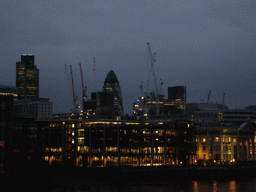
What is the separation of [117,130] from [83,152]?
1025cm

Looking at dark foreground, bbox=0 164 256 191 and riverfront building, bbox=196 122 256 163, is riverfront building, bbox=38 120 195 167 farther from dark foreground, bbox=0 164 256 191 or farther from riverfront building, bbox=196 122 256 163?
riverfront building, bbox=196 122 256 163

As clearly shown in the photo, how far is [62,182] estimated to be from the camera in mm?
81938

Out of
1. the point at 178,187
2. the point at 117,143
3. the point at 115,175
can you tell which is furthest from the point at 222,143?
the point at 178,187

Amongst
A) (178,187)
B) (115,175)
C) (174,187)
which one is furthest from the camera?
(115,175)

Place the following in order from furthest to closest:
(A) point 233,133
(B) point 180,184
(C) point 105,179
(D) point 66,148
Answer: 1. (A) point 233,133
2. (D) point 66,148
3. (C) point 105,179
4. (B) point 180,184

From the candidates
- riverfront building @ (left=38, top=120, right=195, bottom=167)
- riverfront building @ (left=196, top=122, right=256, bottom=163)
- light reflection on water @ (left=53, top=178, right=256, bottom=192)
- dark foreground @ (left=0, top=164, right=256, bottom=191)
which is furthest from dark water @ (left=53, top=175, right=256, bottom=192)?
riverfront building @ (left=196, top=122, right=256, bottom=163)

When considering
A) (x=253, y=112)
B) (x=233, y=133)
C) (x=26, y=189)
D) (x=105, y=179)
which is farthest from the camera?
(x=253, y=112)

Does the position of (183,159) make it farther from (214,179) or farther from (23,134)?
(23,134)

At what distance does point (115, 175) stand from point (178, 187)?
17335 mm

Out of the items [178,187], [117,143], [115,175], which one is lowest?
[178,187]

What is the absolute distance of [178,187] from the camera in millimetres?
76625

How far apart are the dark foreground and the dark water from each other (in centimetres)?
263

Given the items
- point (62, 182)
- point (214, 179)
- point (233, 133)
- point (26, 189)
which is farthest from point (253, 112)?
point (26, 189)

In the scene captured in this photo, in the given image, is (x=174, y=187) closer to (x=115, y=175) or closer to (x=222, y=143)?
(x=115, y=175)
